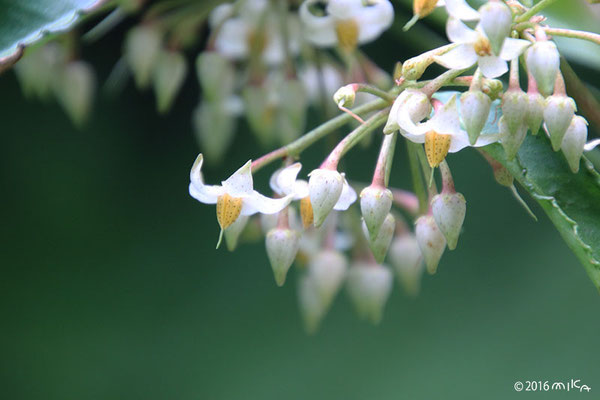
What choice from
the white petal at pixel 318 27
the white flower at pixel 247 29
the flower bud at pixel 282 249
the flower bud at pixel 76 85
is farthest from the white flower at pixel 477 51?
the flower bud at pixel 76 85

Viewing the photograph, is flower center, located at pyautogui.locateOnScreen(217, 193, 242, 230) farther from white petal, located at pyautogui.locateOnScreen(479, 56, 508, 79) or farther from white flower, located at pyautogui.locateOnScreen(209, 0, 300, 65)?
white flower, located at pyautogui.locateOnScreen(209, 0, 300, 65)

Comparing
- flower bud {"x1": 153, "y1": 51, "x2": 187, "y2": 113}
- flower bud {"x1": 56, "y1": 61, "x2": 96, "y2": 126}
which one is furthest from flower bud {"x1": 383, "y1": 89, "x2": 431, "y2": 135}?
flower bud {"x1": 56, "y1": 61, "x2": 96, "y2": 126}

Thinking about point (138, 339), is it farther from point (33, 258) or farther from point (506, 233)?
point (506, 233)

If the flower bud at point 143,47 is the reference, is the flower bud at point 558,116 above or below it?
above

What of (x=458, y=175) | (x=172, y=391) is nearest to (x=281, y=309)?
(x=172, y=391)

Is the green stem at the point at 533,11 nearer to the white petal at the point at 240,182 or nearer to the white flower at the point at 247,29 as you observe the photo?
the white petal at the point at 240,182

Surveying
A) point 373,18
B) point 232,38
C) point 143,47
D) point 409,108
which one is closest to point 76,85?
point 143,47
